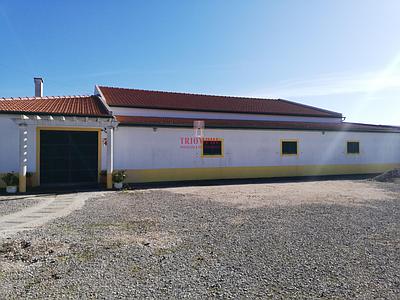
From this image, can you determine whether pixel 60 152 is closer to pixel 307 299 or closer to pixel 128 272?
pixel 128 272

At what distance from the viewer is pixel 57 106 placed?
44.2 ft

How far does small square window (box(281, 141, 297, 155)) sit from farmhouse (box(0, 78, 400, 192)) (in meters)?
0.06

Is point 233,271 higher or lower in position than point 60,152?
lower

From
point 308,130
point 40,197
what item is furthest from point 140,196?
point 308,130

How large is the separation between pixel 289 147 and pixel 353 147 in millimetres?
5276

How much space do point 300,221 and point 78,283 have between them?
17.2 ft

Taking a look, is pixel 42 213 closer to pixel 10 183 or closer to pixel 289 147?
pixel 10 183

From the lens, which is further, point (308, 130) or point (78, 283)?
point (308, 130)

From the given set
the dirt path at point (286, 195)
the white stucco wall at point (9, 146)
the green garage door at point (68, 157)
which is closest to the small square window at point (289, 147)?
the dirt path at point (286, 195)

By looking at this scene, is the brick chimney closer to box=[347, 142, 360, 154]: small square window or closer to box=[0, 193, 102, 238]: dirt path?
box=[0, 193, 102, 238]: dirt path

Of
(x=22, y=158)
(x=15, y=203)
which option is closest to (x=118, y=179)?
(x=22, y=158)

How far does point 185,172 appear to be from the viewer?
1510 centimetres

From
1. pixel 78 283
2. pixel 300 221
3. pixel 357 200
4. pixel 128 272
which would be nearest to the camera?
pixel 78 283

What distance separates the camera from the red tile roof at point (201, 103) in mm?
17270
